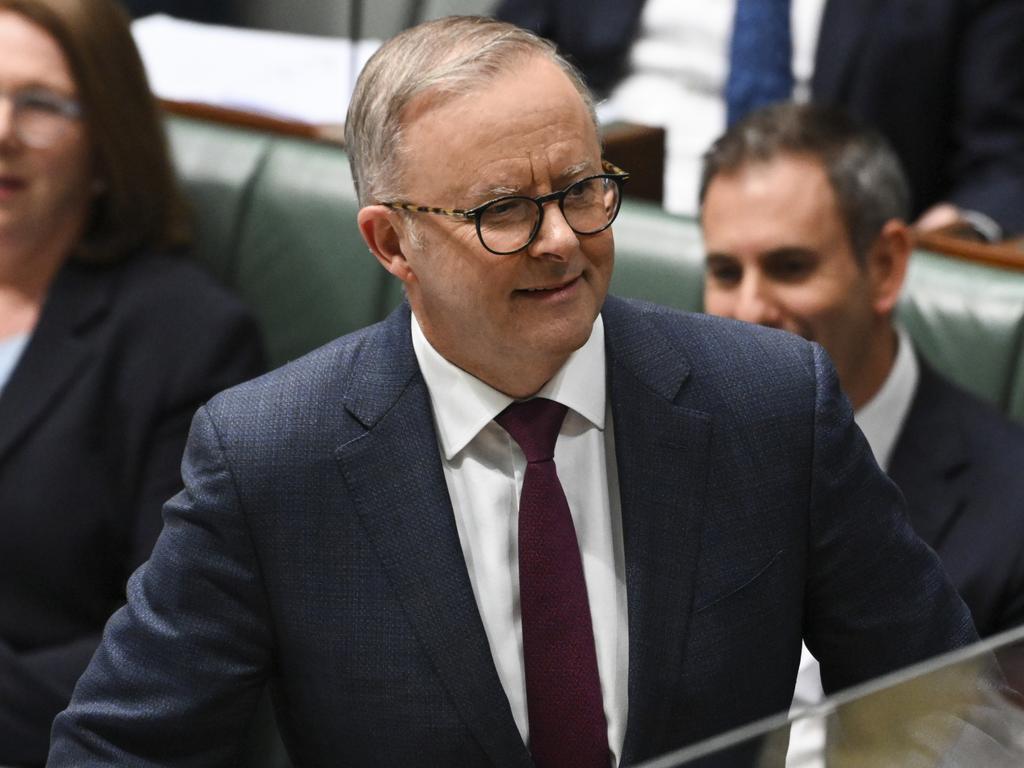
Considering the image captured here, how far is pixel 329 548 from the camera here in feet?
3.90

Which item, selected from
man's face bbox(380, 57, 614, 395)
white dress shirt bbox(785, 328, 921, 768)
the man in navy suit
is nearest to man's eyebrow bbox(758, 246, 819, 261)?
white dress shirt bbox(785, 328, 921, 768)

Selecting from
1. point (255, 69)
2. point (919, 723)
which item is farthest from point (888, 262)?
point (255, 69)

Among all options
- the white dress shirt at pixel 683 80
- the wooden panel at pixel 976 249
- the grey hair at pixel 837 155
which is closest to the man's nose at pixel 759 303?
the grey hair at pixel 837 155

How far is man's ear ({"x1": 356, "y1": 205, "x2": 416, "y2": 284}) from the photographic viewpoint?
46.3 inches

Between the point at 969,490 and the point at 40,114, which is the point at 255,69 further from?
the point at 969,490

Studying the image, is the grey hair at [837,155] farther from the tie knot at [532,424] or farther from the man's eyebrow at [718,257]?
the tie knot at [532,424]

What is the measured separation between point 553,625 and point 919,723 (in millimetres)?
396

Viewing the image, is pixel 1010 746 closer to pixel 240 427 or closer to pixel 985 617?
pixel 240 427

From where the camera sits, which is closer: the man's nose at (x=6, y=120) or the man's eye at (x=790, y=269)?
the man's eye at (x=790, y=269)

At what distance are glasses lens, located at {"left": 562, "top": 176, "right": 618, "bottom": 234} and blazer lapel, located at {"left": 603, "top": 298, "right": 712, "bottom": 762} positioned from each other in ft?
0.48

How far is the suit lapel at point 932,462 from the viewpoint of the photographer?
1.69 metres

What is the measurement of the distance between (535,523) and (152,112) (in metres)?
1.13

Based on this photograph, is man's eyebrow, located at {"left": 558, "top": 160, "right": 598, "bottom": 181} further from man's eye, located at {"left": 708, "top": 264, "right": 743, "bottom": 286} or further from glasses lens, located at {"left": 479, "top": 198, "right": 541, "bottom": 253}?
man's eye, located at {"left": 708, "top": 264, "right": 743, "bottom": 286}

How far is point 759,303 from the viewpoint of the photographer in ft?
5.84
